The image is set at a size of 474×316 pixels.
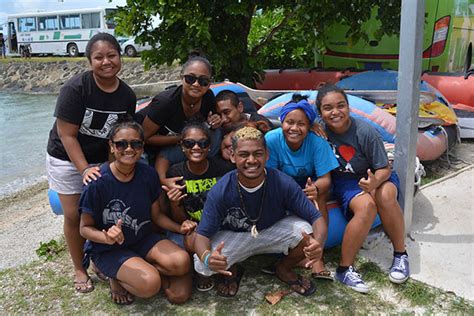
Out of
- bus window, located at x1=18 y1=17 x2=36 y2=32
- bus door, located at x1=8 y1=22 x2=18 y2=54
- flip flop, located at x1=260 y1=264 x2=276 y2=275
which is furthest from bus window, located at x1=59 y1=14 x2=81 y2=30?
flip flop, located at x1=260 y1=264 x2=276 y2=275

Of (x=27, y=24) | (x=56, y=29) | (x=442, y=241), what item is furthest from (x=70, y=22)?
(x=442, y=241)

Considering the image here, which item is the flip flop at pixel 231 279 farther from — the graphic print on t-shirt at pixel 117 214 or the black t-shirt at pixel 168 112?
the black t-shirt at pixel 168 112

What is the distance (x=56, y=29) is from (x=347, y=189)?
27047mm

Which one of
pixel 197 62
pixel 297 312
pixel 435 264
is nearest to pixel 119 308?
pixel 297 312

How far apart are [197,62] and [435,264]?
2.08 meters

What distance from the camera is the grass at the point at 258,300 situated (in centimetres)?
275

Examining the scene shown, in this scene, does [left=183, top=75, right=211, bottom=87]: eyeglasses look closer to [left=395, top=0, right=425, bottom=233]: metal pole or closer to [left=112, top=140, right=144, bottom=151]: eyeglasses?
[left=112, top=140, right=144, bottom=151]: eyeglasses

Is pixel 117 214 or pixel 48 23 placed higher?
pixel 48 23

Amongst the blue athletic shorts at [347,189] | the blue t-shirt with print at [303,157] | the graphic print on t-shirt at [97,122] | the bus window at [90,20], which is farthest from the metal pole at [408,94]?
the bus window at [90,20]

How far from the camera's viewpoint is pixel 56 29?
26.8 meters

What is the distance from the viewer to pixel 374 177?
3.04 metres

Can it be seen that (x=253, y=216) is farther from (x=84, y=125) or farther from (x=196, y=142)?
(x=84, y=125)

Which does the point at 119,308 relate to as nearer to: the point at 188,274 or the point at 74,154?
the point at 188,274

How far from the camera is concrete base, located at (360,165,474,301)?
297 cm
